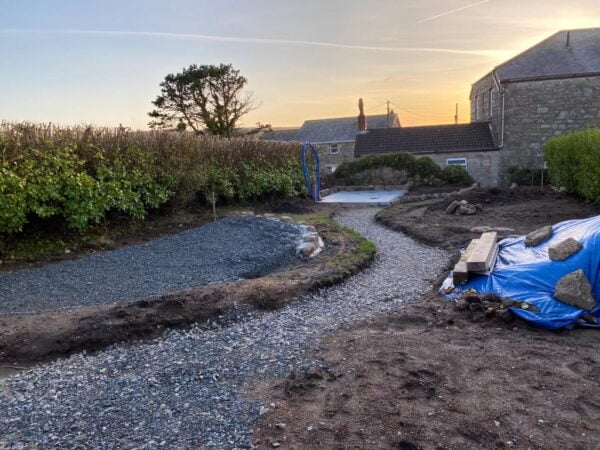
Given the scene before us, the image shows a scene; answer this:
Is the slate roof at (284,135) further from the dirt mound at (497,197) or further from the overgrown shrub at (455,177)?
the dirt mound at (497,197)

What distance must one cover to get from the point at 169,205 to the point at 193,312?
660cm

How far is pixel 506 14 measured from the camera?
43.0 feet

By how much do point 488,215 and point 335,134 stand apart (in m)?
24.7

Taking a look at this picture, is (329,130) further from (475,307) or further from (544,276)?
(475,307)

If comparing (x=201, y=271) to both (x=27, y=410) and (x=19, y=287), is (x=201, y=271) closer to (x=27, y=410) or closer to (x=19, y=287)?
(x=19, y=287)

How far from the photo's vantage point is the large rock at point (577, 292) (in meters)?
4.86

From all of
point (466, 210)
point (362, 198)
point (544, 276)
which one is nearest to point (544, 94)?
point (362, 198)

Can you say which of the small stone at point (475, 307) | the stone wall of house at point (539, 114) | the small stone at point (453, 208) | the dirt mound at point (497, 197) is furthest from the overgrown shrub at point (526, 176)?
the small stone at point (475, 307)

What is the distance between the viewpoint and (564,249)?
5473 millimetres

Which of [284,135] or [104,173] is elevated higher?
[284,135]

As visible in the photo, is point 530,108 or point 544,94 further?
point 530,108

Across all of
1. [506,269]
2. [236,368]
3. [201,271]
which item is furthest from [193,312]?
[506,269]

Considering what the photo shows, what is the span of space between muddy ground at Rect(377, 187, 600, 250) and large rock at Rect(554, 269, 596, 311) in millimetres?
3783

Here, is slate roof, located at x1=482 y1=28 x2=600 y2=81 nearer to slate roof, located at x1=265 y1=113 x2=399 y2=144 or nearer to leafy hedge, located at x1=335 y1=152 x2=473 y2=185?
leafy hedge, located at x1=335 y1=152 x2=473 y2=185
